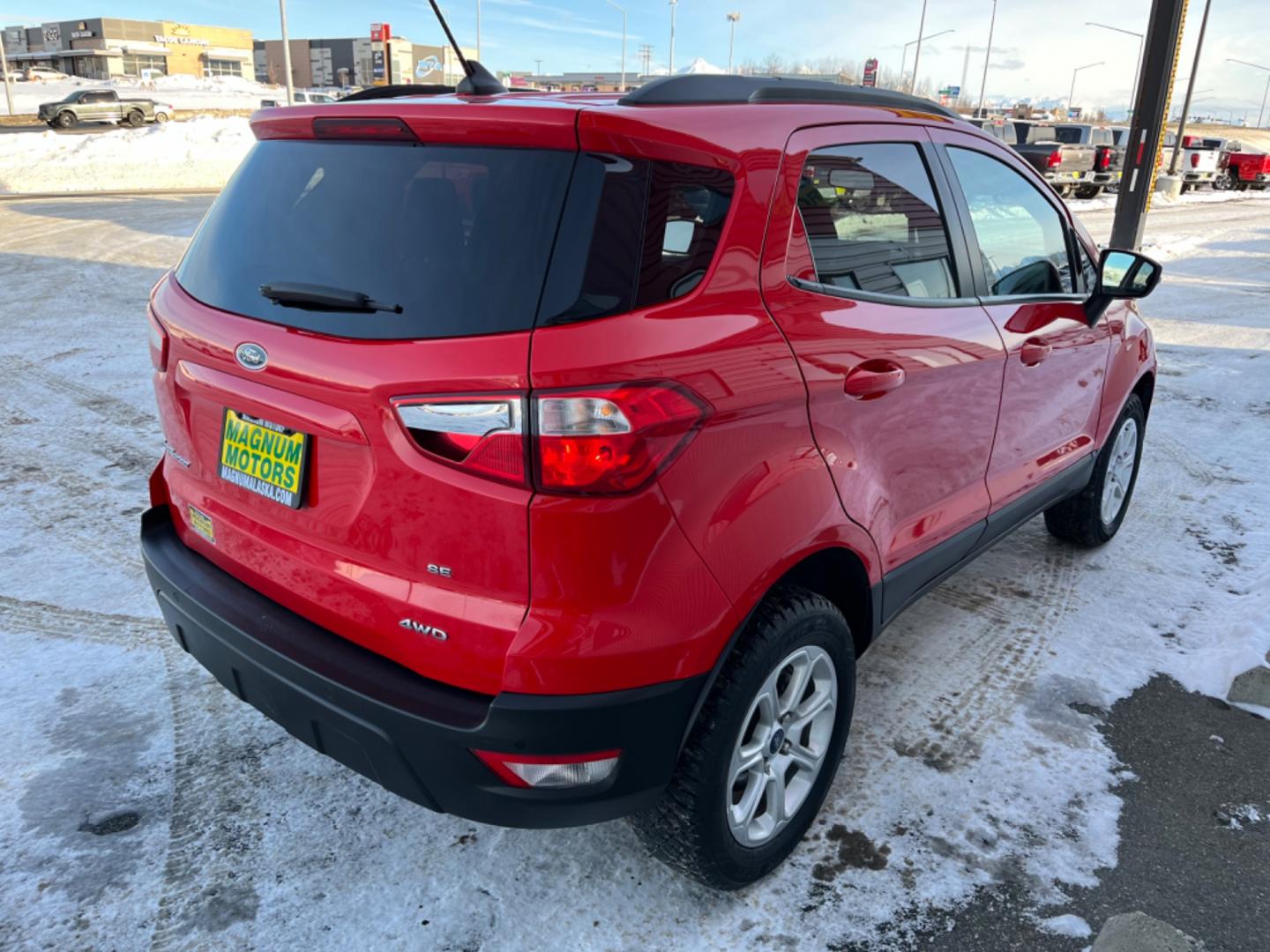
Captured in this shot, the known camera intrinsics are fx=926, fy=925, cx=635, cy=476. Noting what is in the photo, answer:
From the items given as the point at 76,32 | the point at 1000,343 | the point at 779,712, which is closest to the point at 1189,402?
the point at 1000,343

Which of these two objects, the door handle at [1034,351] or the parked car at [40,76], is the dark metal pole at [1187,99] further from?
the parked car at [40,76]

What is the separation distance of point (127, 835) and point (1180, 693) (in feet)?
11.3

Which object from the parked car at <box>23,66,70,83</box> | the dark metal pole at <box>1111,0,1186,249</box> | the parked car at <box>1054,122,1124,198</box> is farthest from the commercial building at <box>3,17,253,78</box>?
the dark metal pole at <box>1111,0,1186,249</box>

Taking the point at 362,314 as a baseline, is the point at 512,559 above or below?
below

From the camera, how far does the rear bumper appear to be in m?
1.85

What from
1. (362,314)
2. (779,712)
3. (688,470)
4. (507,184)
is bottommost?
(779,712)

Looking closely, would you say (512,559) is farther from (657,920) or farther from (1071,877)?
(1071,877)

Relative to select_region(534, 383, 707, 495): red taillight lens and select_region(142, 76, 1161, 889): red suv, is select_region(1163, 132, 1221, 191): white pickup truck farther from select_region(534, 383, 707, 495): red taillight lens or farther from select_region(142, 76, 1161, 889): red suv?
select_region(534, 383, 707, 495): red taillight lens

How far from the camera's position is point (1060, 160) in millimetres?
23359

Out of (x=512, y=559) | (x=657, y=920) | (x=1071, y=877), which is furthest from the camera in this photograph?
(x=1071, y=877)

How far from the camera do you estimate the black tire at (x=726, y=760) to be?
2080 mm

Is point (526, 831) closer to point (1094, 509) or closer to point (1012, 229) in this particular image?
point (1012, 229)

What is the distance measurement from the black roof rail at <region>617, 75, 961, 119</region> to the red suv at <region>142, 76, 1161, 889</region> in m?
0.01

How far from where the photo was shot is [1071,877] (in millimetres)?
2473
